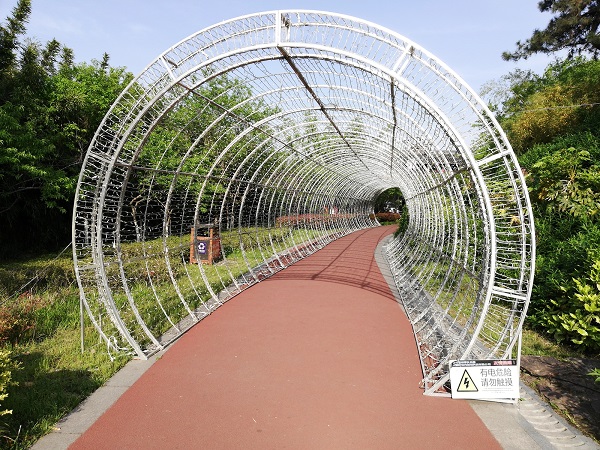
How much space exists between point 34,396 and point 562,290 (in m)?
7.02

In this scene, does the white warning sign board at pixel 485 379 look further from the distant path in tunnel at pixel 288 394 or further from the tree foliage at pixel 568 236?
the tree foliage at pixel 568 236

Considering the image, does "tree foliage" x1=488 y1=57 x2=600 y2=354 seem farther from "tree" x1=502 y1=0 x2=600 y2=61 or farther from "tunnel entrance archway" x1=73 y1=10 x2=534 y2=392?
"tree" x1=502 y1=0 x2=600 y2=61

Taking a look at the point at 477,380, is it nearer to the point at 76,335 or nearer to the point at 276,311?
the point at 276,311

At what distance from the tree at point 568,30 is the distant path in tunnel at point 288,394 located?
30.4 ft

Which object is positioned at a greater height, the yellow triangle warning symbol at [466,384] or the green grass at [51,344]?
the green grass at [51,344]

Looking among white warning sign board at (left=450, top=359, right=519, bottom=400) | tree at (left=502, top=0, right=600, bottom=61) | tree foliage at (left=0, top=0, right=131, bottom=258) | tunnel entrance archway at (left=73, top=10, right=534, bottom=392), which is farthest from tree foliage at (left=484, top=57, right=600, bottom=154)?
tree foliage at (left=0, top=0, right=131, bottom=258)

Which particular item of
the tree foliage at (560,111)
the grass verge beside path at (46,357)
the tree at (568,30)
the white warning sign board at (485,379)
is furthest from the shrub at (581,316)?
the tree at (568,30)

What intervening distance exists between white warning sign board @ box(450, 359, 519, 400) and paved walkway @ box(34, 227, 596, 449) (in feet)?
0.47

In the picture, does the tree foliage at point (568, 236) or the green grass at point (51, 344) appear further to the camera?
the tree foliage at point (568, 236)

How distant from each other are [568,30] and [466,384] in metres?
11.3

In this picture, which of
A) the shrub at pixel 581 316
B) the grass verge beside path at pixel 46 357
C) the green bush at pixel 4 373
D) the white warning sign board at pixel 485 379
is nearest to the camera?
the green bush at pixel 4 373

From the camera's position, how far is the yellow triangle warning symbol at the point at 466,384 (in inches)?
173

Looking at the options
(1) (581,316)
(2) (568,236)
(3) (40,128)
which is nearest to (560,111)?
(2) (568,236)

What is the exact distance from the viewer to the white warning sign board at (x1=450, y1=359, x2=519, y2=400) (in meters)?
4.30
